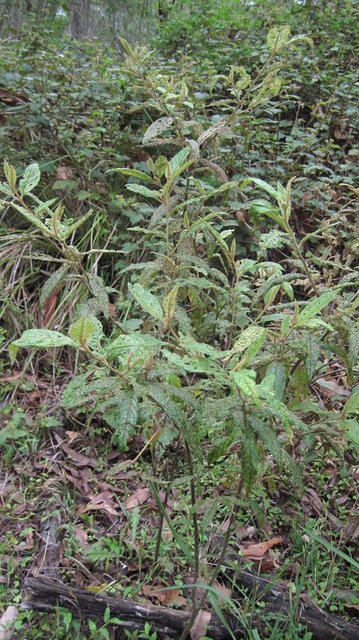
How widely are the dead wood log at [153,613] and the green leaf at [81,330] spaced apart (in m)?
1.01

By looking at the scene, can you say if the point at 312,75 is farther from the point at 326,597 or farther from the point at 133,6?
the point at 133,6

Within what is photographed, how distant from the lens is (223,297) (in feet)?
5.22

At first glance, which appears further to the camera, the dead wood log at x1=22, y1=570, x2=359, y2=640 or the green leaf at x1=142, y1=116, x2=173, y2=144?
the dead wood log at x1=22, y1=570, x2=359, y2=640

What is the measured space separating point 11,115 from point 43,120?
244 mm

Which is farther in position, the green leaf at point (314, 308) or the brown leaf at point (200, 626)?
the brown leaf at point (200, 626)

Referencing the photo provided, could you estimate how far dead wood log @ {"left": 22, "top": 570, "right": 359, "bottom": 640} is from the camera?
5.23ft

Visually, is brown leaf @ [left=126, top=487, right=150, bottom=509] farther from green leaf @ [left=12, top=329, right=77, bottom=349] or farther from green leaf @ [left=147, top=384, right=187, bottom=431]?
green leaf @ [left=12, top=329, right=77, bottom=349]

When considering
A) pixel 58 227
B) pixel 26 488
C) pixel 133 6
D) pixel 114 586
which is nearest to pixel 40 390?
pixel 26 488

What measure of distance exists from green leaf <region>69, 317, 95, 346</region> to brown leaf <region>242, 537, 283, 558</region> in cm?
126

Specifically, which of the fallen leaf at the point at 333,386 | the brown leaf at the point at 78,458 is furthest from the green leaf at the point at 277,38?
the brown leaf at the point at 78,458

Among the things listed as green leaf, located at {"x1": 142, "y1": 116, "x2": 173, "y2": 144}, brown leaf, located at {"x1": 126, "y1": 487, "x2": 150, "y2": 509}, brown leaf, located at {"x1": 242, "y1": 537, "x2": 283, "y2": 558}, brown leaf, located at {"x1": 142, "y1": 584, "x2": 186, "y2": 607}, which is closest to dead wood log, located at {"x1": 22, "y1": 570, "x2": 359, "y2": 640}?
brown leaf, located at {"x1": 142, "y1": 584, "x2": 186, "y2": 607}

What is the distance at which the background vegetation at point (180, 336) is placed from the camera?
1206 millimetres

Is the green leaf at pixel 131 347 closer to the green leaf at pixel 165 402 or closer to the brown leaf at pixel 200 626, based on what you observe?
the green leaf at pixel 165 402

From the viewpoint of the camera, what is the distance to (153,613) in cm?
159
